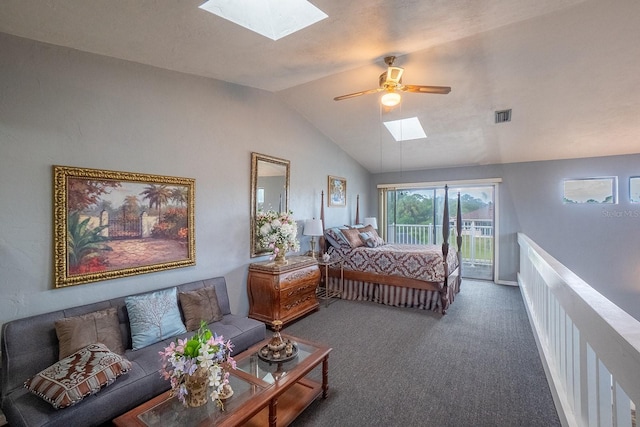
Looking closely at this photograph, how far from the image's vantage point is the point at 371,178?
693 centimetres

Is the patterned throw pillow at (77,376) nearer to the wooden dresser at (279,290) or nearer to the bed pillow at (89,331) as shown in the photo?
the bed pillow at (89,331)

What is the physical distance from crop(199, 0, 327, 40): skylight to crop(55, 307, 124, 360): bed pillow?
2363mm

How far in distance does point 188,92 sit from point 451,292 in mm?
4381

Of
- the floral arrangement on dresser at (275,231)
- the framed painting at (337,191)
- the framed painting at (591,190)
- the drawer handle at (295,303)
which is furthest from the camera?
the framed painting at (337,191)

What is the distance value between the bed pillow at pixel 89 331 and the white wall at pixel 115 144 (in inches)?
10.5

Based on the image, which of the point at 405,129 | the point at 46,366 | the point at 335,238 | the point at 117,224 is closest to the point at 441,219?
the point at 405,129

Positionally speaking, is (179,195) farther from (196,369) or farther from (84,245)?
(196,369)

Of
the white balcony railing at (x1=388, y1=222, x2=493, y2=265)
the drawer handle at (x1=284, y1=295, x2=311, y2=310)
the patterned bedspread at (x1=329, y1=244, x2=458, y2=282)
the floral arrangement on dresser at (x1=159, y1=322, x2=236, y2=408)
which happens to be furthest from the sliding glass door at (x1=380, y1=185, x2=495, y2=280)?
the floral arrangement on dresser at (x1=159, y1=322, x2=236, y2=408)

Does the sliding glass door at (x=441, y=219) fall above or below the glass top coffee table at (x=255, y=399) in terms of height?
above

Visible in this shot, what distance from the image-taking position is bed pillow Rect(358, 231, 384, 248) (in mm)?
4969

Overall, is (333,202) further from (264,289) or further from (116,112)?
(116,112)

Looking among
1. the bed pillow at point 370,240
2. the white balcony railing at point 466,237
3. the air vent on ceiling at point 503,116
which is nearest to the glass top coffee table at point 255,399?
the bed pillow at point 370,240

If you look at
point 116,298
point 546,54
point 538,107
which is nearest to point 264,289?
point 116,298

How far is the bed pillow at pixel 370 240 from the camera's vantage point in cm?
497
